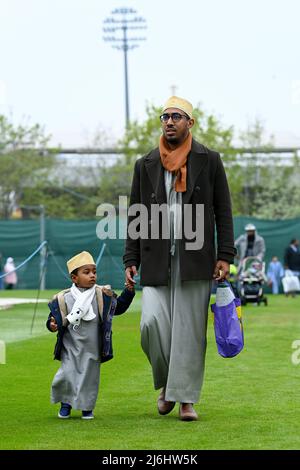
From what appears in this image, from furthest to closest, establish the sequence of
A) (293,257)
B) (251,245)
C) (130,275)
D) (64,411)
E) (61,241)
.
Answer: (61,241), (293,257), (251,245), (130,275), (64,411)

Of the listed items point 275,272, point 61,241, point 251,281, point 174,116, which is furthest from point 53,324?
point 61,241

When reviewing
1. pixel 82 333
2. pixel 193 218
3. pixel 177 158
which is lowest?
pixel 82 333

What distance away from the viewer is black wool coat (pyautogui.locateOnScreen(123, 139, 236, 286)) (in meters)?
9.24

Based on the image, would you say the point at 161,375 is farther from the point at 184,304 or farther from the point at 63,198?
the point at 63,198

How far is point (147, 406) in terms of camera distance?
1003 centimetres

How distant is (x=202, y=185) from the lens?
30.7 feet

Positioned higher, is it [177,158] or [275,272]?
[177,158]

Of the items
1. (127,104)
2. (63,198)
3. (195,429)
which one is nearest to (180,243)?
(195,429)

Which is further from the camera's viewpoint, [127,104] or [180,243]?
[127,104]

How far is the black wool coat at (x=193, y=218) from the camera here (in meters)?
9.24

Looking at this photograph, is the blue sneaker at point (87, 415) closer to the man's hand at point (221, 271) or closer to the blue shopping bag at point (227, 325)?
the blue shopping bag at point (227, 325)

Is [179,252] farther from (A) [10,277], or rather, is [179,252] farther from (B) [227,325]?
(A) [10,277]

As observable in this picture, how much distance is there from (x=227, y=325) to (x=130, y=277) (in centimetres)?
80

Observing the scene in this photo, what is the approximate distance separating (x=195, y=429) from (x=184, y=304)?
3.37 ft
